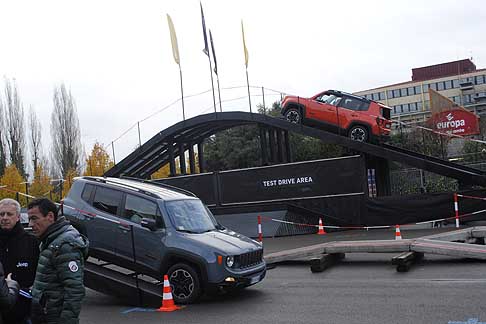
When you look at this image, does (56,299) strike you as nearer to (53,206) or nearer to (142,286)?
(53,206)

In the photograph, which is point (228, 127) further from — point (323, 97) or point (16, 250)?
point (16, 250)

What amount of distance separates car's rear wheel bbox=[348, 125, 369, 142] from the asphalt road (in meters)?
10.8

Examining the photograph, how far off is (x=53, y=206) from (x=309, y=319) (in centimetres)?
442

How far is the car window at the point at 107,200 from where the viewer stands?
984 centimetres

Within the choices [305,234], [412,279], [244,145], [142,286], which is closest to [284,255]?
[412,279]

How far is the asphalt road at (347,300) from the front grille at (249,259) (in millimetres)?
618

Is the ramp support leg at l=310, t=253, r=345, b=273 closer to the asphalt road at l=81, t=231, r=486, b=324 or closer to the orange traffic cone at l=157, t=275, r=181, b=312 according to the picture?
the asphalt road at l=81, t=231, r=486, b=324

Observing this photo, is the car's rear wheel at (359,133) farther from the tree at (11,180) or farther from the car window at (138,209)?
the tree at (11,180)

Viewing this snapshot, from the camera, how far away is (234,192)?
2159cm

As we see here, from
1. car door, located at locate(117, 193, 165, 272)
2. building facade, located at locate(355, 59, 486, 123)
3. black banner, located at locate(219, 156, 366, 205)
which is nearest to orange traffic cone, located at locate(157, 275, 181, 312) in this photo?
car door, located at locate(117, 193, 165, 272)

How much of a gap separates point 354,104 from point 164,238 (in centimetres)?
1512

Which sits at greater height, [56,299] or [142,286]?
[56,299]

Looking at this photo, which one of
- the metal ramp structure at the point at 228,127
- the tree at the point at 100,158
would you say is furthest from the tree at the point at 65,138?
the metal ramp structure at the point at 228,127

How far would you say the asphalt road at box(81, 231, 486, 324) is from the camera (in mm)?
7379
